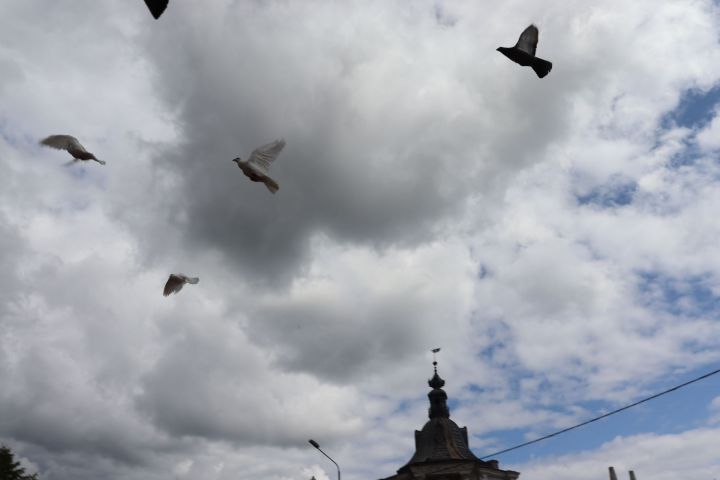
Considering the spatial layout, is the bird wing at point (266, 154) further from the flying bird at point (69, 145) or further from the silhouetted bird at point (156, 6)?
the silhouetted bird at point (156, 6)

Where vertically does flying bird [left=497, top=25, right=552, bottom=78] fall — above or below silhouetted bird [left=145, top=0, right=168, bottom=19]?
above

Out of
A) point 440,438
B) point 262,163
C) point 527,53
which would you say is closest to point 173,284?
point 262,163

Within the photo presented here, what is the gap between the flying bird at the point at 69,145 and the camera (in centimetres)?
745

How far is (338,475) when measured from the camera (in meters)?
34.4

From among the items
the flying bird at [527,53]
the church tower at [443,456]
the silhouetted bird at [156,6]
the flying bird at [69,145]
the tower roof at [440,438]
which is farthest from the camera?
the tower roof at [440,438]

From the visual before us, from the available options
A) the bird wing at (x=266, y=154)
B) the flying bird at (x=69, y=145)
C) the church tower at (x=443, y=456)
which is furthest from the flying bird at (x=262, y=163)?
the church tower at (x=443, y=456)

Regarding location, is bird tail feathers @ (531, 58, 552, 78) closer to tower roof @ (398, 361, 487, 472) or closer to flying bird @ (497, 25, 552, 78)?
flying bird @ (497, 25, 552, 78)

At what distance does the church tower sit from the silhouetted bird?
191 feet

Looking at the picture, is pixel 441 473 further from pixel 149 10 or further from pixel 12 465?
pixel 149 10

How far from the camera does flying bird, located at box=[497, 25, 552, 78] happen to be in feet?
18.7

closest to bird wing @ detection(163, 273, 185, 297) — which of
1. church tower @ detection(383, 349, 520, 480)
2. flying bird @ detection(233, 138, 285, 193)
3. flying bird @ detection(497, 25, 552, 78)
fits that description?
flying bird @ detection(233, 138, 285, 193)

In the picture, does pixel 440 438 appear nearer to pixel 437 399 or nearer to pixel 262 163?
pixel 437 399

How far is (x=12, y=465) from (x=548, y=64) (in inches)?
3018

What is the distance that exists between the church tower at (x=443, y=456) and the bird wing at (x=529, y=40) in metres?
55.7
